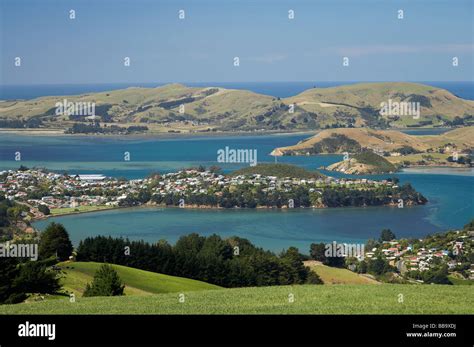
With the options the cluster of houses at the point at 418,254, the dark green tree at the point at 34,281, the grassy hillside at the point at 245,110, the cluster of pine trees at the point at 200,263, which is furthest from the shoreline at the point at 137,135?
the dark green tree at the point at 34,281

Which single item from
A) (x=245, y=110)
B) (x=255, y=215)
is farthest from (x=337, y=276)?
(x=245, y=110)

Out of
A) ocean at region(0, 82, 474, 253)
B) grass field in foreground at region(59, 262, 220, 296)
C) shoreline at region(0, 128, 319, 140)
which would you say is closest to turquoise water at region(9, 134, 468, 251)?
ocean at region(0, 82, 474, 253)

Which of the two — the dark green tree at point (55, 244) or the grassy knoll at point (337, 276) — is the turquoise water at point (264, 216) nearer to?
the grassy knoll at point (337, 276)

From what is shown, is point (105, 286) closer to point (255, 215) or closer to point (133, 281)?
point (133, 281)

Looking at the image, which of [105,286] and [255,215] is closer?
[105,286]

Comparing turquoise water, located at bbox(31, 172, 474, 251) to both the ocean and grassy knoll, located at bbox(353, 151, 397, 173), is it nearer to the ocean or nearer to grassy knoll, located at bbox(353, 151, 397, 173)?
the ocean

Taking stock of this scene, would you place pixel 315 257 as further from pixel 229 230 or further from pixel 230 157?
pixel 230 157
